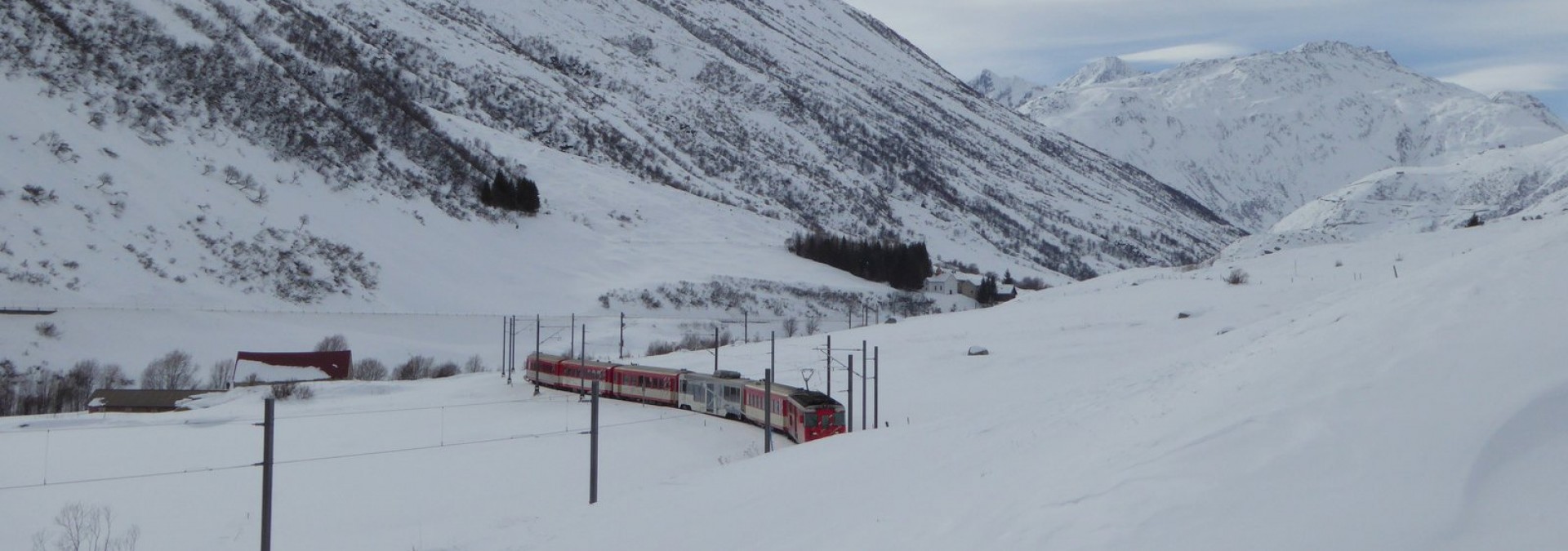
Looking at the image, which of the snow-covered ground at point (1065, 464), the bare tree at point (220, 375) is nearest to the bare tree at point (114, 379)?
the bare tree at point (220, 375)

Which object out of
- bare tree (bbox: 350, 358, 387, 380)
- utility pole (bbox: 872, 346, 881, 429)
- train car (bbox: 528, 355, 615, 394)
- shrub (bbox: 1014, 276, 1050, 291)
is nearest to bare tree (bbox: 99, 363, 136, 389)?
bare tree (bbox: 350, 358, 387, 380)

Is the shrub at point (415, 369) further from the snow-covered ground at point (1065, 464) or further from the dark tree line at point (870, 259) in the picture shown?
the dark tree line at point (870, 259)

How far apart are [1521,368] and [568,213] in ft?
299

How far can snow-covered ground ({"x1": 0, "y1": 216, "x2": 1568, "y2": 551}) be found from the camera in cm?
805

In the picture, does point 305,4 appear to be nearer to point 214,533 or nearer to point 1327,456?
point 214,533

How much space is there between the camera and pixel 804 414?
108 feet

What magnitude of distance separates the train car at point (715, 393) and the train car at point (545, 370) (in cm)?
962

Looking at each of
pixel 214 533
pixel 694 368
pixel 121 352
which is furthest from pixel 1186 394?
pixel 121 352

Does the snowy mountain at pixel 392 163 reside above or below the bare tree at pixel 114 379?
above

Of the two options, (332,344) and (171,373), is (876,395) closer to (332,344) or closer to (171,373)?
(171,373)

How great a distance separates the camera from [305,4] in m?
124

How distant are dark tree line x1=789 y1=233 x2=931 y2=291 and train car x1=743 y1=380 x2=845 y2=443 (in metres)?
63.9

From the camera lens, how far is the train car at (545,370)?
162 feet

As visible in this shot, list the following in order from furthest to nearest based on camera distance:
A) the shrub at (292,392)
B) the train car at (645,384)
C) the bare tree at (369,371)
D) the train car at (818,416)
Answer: the bare tree at (369,371), the shrub at (292,392), the train car at (645,384), the train car at (818,416)
